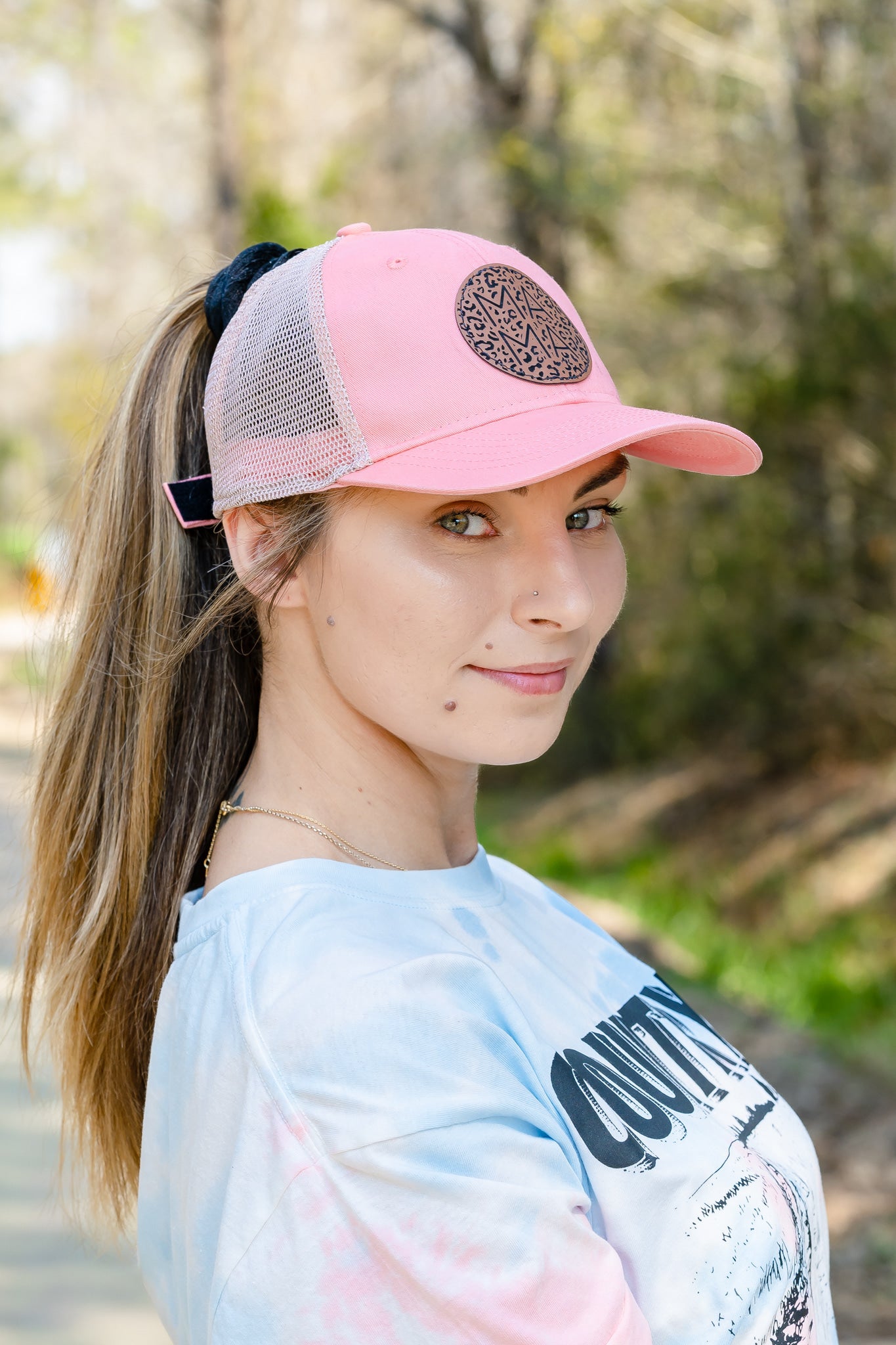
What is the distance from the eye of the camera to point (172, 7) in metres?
11.2

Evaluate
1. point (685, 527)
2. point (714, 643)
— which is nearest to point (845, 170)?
point (685, 527)

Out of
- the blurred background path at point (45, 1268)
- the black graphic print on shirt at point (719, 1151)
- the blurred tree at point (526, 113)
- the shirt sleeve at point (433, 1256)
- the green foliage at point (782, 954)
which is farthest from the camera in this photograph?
the blurred tree at point (526, 113)

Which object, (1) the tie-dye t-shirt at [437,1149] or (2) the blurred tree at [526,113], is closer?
(1) the tie-dye t-shirt at [437,1149]

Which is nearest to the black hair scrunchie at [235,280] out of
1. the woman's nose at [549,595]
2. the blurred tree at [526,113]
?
the woman's nose at [549,595]

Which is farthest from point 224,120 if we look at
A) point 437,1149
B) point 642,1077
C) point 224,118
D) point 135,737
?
point 437,1149

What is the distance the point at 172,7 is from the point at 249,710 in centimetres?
1130

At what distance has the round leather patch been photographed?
1203 mm

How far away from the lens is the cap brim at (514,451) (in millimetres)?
1144

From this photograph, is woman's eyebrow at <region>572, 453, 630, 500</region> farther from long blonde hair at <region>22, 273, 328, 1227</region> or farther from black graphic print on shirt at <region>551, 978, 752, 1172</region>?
black graphic print on shirt at <region>551, 978, 752, 1172</region>

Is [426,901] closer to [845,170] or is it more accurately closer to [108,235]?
[845,170]

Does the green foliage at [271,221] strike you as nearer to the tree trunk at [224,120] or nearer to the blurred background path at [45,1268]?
the tree trunk at [224,120]

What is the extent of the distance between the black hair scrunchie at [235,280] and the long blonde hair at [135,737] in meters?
0.05

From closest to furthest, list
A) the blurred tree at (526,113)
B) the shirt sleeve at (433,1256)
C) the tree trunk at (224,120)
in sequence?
1. the shirt sleeve at (433,1256)
2. the tree trunk at (224,120)
3. the blurred tree at (526,113)

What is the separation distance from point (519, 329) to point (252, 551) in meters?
0.33
